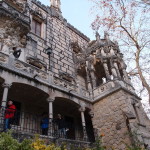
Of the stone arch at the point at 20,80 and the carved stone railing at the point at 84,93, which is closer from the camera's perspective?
the stone arch at the point at 20,80

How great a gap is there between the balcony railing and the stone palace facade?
0.08 m

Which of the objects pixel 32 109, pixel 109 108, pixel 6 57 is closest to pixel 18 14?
pixel 6 57

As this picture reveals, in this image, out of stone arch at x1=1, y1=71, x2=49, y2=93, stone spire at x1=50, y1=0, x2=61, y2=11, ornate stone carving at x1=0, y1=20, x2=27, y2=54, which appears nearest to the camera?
stone arch at x1=1, y1=71, x2=49, y2=93

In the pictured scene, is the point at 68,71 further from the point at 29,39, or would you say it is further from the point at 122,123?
the point at 122,123

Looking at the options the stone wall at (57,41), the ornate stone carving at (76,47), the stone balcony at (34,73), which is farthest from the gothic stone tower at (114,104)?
the ornate stone carving at (76,47)

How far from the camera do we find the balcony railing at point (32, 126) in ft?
24.8

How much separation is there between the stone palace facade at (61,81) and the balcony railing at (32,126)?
8cm

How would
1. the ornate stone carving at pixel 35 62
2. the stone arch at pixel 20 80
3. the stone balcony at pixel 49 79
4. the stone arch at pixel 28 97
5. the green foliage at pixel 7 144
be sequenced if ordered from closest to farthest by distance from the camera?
the green foliage at pixel 7 144, the stone arch at pixel 20 80, the stone balcony at pixel 49 79, the stone arch at pixel 28 97, the ornate stone carving at pixel 35 62

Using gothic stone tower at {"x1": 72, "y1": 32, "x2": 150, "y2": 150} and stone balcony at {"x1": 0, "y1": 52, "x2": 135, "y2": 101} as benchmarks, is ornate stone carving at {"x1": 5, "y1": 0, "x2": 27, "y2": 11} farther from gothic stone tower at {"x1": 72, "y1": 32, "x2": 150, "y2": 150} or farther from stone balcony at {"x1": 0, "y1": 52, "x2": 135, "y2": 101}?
stone balcony at {"x1": 0, "y1": 52, "x2": 135, "y2": 101}

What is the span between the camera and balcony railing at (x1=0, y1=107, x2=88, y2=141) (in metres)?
7.57

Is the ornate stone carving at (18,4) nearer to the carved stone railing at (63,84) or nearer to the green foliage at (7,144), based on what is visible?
the carved stone railing at (63,84)

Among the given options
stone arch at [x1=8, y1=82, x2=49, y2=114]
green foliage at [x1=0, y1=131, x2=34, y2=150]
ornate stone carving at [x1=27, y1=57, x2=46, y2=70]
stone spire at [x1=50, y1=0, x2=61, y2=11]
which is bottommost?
green foliage at [x1=0, y1=131, x2=34, y2=150]

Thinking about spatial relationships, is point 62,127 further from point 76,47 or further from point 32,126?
point 76,47

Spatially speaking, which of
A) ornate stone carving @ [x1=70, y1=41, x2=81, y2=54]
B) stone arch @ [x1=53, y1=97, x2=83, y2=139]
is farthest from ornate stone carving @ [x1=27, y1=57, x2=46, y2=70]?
ornate stone carving @ [x1=70, y1=41, x2=81, y2=54]
